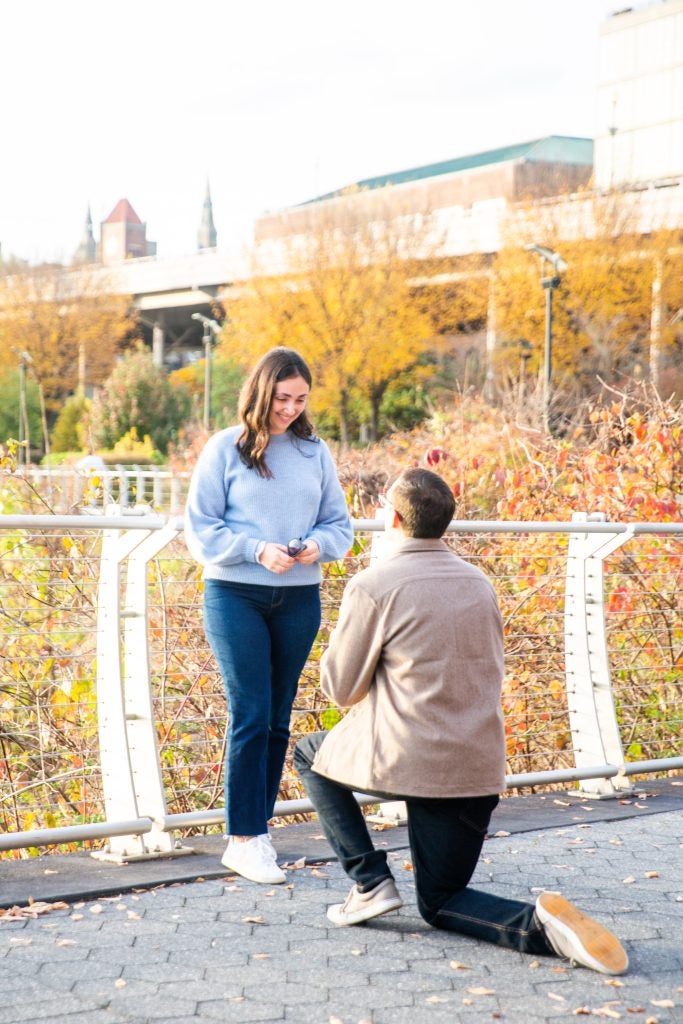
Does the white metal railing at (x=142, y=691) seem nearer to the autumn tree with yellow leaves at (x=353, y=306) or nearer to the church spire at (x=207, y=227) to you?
the autumn tree with yellow leaves at (x=353, y=306)

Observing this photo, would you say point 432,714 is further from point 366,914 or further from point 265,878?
point 265,878

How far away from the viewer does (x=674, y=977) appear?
12.4ft

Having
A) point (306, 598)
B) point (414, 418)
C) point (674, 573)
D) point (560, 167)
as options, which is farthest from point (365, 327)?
point (306, 598)

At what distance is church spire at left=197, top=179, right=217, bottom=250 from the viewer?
168 m

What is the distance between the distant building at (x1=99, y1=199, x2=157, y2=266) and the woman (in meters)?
139

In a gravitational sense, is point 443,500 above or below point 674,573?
above

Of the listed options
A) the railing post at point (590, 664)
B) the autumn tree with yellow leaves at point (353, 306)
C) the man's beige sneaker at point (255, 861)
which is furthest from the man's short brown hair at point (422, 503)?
the autumn tree with yellow leaves at point (353, 306)

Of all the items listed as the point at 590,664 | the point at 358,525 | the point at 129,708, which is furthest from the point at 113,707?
the point at 590,664

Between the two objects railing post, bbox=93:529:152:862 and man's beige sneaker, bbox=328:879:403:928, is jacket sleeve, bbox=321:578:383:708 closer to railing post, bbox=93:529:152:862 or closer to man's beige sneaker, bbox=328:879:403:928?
man's beige sneaker, bbox=328:879:403:928

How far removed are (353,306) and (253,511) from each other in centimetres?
3878

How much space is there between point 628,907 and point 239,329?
1691 inches

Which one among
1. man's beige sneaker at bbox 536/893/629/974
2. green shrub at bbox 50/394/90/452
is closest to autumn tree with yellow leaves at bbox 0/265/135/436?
green shrub at bbox 50/394/90/452

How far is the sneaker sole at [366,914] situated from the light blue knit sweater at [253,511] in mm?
1156

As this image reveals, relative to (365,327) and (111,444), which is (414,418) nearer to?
(365,327)
